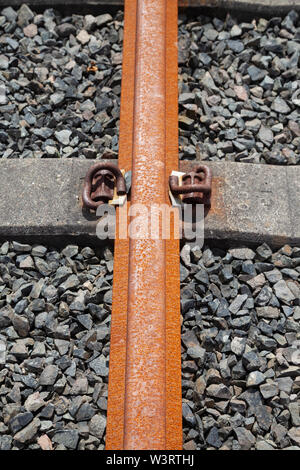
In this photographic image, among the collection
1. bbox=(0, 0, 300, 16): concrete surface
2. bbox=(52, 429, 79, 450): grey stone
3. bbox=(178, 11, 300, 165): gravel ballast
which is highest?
bbox=(0, 0, 300, 16): concrete surface

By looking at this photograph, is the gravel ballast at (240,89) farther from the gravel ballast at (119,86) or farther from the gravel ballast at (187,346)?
the gravel ballast at (187,346)

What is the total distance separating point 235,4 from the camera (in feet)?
13.8

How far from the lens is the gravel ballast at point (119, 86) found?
11.8 feet

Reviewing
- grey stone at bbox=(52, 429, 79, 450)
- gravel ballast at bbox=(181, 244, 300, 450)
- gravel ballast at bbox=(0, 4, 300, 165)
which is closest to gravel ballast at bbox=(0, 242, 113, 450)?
grey stone at bbox=(52, 429, 79, 450)

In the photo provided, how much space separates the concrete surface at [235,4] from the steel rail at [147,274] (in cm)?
32

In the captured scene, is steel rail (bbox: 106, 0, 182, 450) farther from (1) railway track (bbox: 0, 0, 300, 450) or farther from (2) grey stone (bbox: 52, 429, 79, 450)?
(2) grey stone (bbox: 52, 429, 79, 450)

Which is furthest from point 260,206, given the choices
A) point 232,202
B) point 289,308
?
point 289,308

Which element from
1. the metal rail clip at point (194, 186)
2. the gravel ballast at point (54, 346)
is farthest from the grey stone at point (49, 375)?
the metal rail clip at point (194, 186)

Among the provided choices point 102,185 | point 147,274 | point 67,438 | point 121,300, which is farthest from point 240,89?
point 67,438

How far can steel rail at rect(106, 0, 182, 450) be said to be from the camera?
8.63 ft

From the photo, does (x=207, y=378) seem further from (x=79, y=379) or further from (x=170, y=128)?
(x=170, y=128)

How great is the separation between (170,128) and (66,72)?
87 centimetres

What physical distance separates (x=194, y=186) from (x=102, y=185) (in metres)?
0.50

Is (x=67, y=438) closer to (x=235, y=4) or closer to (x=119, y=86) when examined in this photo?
(x=119, y=86)
